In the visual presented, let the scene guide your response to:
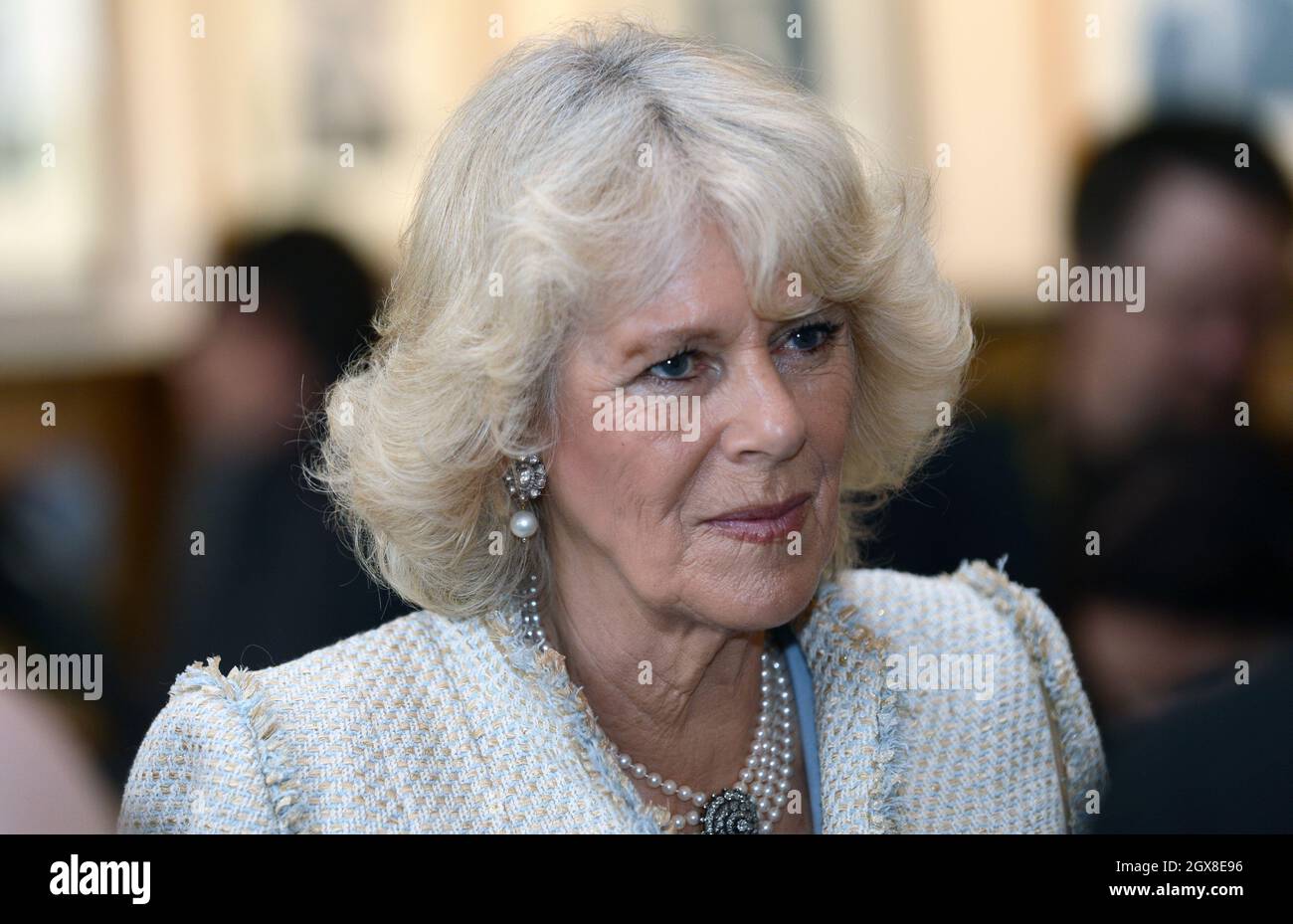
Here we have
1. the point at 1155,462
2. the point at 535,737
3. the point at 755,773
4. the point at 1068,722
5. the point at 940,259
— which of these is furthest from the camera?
the point at 1155,462

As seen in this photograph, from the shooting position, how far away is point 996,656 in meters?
1.93

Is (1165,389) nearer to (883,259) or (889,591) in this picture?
(889,591)

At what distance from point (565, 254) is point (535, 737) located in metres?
0.57

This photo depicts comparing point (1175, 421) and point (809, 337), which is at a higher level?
point (809, 337)

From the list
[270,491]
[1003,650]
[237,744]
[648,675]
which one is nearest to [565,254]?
[648,675]

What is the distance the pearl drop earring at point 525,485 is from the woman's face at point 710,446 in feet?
0.07

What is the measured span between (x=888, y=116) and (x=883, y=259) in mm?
3241

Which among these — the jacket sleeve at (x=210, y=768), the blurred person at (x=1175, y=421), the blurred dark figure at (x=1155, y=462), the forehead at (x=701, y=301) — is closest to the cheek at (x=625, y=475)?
the forehead at (x=701, y=301)

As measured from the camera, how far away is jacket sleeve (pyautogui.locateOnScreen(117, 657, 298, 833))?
1.55 metres

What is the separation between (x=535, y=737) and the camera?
1.68m

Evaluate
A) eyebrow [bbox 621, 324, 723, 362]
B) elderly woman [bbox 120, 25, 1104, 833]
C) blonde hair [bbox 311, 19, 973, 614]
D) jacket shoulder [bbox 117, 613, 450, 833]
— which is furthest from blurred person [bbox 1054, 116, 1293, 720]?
jacket shoulder [bbox 117, 613, 450, 833]

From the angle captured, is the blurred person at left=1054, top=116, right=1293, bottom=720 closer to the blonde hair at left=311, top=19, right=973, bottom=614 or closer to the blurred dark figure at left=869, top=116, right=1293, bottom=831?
the blurred dark figure at left=869, top=116, right=1293, bottom=831

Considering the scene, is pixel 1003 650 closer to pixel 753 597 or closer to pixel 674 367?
pixel 753 597

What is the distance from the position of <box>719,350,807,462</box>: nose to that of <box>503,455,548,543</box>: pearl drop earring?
0.26 metres
